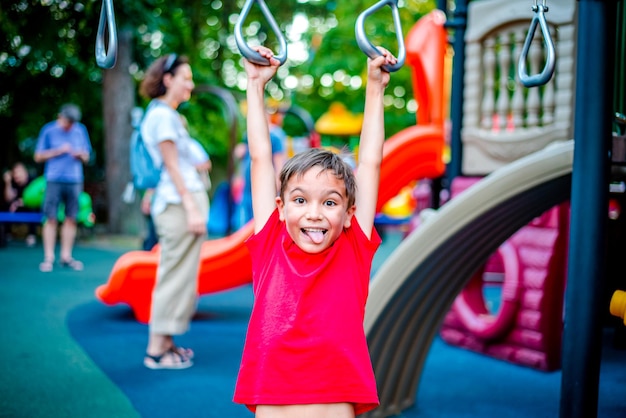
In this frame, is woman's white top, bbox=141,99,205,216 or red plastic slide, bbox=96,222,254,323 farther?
red plastic slide, bbox=96,222,254,323

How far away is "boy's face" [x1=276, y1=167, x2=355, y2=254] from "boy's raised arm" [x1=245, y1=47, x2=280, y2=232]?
0.50 ft

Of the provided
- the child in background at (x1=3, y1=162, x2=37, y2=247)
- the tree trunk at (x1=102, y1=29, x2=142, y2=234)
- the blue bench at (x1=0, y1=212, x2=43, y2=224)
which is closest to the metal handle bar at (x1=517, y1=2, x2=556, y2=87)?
the blue bench at (x1=0, y1=212, x2=43, y2=224)

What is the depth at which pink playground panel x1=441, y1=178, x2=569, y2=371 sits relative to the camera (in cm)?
385

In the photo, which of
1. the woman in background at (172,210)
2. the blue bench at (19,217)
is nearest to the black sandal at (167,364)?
the woman in background at (172,210)

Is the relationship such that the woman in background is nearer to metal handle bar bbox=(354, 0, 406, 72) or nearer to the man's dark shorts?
metal handle bar bbox=(354, 0, 406, 72)

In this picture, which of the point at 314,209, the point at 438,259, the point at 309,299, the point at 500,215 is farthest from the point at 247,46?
the point at 500,215

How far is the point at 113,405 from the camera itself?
2.98m

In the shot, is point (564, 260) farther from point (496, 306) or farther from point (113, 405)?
point (113, 405)

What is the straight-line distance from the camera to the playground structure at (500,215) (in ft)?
6.28

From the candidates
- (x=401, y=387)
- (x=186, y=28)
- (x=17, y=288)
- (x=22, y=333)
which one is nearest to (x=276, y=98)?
(x=186, y=28)

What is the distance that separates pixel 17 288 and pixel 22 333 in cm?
186

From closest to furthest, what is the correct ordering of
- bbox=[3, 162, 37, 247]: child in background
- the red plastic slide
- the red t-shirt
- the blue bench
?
1. the red t-shirt
2. the red plastic slide
3. the blue bench
4. bbox=[3, 162, 37, 247]: child in background

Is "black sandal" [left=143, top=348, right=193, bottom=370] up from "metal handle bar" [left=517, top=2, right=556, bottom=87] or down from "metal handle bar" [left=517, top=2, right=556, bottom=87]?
down

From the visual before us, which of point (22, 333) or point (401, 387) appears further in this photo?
point (22, 333)
